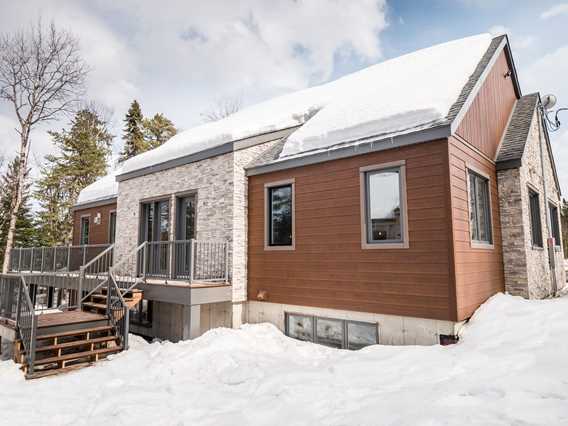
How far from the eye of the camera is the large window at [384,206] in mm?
6816

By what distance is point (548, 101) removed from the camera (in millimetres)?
11109

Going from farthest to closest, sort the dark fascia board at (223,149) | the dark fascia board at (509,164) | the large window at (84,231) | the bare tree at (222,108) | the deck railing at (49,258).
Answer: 1. the bare tree at (222,108)
2. the large window at (84,231)
3. the deck railing at (49,258)
4. the dark fascia board at (223,149)
5. the dark fascia board at (509,164)

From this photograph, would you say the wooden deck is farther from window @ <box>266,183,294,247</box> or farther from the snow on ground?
window @ <box>266,183,294,247</box>

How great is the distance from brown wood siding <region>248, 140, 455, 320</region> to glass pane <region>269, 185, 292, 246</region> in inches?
10.4

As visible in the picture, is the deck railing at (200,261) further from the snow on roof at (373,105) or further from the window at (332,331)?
the snow on roof at (373,105)

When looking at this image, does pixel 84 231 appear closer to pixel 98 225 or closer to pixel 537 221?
pixel 98 225

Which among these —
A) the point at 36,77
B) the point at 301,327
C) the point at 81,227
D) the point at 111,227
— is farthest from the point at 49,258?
the point at 301,327

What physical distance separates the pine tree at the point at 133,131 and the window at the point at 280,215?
24.6 meters

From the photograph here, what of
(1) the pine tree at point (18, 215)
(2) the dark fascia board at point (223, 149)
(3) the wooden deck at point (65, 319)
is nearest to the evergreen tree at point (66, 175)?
(1) the pine tree at point (18, 215)

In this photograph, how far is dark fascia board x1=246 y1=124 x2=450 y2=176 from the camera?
251 inches

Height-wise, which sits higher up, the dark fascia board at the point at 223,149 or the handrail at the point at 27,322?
the dark fascia board at the point at 223,149

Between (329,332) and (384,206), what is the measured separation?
2828 mm

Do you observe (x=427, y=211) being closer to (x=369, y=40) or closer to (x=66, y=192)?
(x=369, y=40)

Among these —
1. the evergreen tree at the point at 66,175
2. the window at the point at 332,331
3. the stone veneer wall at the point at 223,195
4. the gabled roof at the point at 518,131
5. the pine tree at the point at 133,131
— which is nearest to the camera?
the window at the point at 332,331
